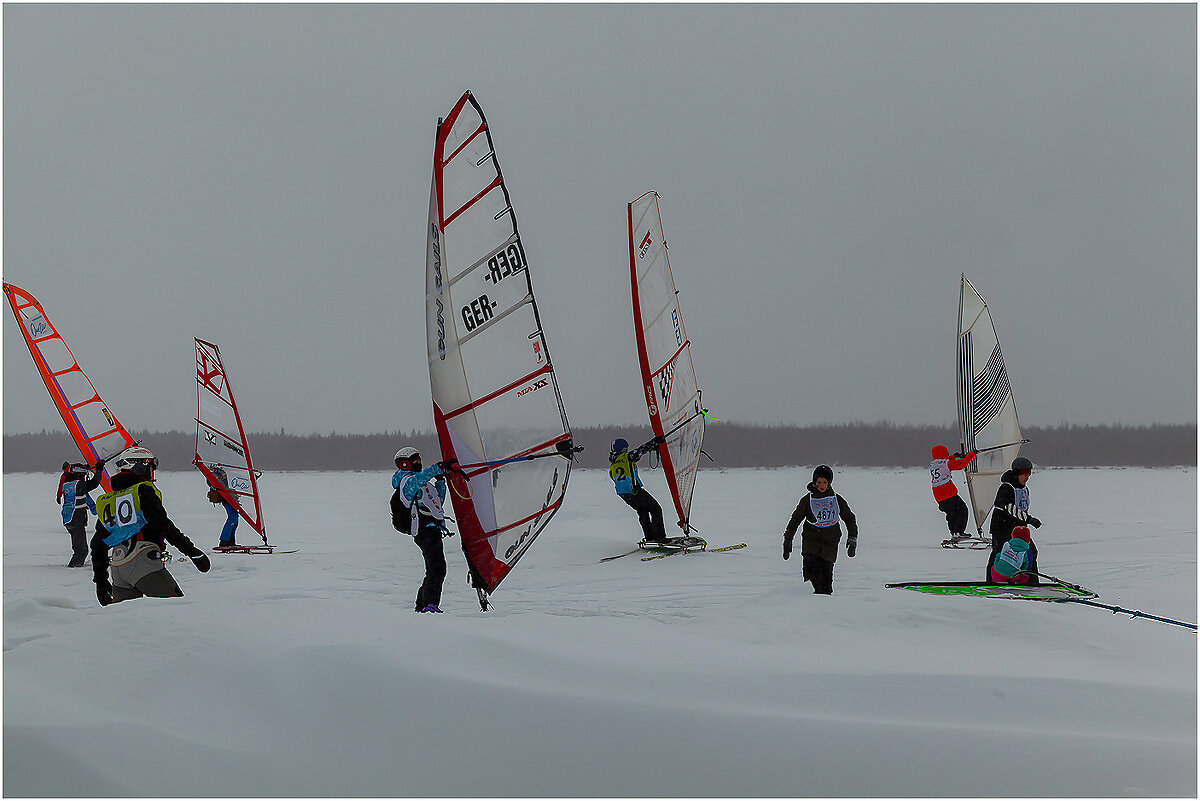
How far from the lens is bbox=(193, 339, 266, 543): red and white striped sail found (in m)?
13.6

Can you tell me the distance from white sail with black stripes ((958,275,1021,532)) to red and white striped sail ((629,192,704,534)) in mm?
4297

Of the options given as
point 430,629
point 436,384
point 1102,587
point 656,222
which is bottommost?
point 1102,587

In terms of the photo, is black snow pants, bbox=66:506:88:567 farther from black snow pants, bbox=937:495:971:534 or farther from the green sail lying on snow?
black snow pants, bbox=937:495:971:534

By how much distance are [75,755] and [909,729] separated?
127 inches

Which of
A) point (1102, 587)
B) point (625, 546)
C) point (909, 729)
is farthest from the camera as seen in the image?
point (625, 546)

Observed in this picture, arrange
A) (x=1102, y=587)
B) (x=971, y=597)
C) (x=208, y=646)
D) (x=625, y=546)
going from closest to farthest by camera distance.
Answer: (x=208, y=646) → (x=971, y=597) → (x=1102, y=587) → (x=625, y=546)

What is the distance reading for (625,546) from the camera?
38.6 feet

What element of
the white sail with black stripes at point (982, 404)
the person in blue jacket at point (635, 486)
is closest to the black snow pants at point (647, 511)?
the person in blue jacket at point (635, 486)

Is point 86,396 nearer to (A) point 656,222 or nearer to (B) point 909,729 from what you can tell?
(A) point 656,222

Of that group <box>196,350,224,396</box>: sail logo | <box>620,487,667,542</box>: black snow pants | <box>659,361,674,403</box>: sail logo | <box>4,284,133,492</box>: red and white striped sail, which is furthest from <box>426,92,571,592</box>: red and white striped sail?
<box>196,350,224,396</box>: sail logo

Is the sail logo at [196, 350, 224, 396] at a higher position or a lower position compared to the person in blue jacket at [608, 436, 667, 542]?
higher

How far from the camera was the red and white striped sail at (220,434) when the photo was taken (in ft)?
44.8

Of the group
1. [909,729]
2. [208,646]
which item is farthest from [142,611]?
[909,729]

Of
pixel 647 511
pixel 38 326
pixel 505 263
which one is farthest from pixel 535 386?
pixel 38 326
